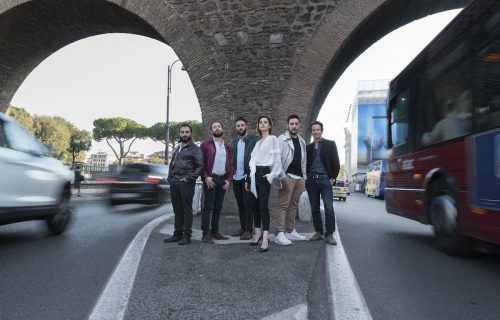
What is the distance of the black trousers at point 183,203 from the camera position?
211 inches

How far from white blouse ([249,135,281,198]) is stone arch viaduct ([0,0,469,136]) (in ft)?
13.4

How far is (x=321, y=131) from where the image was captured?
19.5 feet

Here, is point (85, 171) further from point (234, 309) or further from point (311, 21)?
point (234, 309)

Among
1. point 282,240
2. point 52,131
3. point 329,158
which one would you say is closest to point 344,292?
point 282,240

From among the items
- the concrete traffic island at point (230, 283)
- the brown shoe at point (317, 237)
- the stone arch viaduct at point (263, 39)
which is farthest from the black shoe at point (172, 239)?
the stone arch viaduct at point (263, 39)

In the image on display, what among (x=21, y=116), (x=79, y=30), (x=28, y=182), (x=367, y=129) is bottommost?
(x=28, y=182)

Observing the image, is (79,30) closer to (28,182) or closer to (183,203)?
(28,182)

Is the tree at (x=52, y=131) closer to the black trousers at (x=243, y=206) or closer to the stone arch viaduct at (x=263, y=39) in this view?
the stone arch viaduct at (x=263, y=39)

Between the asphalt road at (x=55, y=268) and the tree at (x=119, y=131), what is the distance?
50.9 metres

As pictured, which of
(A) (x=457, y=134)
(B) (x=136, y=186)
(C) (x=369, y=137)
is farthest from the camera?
(C) (x=369, y=137)

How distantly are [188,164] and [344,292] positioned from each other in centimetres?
291

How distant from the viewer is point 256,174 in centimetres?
510

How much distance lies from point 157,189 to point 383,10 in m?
7.74

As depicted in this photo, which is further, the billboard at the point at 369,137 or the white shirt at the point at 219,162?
the billboard at the point at 369,137
